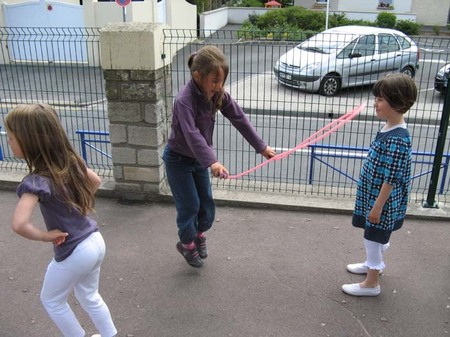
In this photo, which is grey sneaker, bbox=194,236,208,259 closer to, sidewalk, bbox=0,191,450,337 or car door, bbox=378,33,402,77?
sidewalk, bbox=0,191,450,337

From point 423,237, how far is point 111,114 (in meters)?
3.23

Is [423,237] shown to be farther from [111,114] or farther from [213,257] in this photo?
[111,114]

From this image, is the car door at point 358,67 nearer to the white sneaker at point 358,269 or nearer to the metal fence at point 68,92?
the white sneaker at point 358,269

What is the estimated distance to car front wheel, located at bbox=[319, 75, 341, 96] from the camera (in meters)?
5.44

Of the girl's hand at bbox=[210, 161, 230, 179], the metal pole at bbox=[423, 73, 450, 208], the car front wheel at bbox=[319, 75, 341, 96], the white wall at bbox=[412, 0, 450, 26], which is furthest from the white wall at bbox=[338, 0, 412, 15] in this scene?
the girl's hand at bbox=[210, 161, 230, 179]

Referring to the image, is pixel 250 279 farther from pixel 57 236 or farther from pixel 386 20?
pixel 386 20

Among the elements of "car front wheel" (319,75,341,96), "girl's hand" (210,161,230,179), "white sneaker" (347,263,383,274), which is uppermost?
"car front wheel" (319,75,341,96)

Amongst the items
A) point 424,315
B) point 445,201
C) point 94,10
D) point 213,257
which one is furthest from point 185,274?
point 94,10

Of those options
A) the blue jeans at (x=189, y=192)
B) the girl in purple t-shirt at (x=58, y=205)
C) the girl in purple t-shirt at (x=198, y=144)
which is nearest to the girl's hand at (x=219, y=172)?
the girl in purple t-shirt at (x=198, y=144)

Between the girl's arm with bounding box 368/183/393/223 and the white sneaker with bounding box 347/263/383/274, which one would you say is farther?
the white sneaker with bounding box 347/263/383/274

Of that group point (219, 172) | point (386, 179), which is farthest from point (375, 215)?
point (219, 172)

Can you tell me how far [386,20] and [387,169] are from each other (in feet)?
91.4

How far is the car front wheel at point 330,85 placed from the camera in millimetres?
5438

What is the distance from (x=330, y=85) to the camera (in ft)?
18.0
